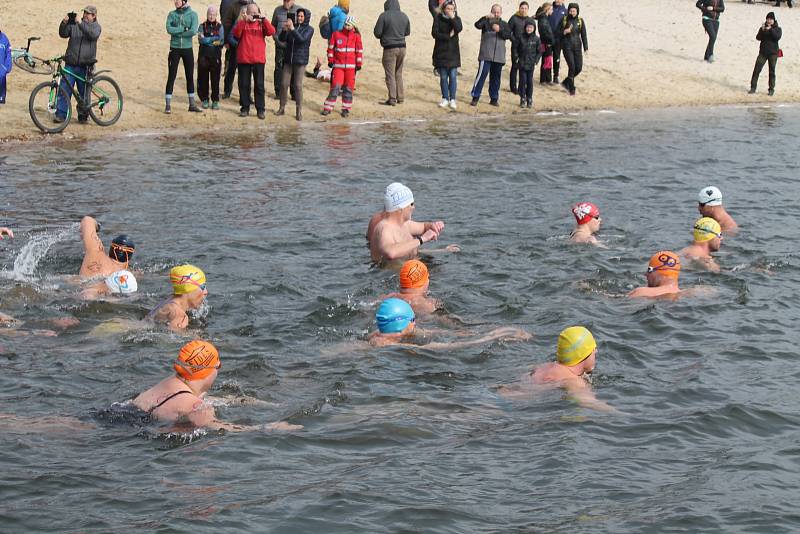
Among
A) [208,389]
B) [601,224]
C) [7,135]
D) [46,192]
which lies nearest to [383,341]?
[208,389]

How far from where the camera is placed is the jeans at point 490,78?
2483cm

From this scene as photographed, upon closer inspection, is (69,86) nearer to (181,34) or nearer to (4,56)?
(4,56)

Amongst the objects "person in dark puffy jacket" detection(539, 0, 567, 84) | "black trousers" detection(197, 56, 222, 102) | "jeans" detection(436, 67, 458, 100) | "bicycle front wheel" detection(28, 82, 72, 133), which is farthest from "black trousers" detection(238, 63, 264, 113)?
"person in dark puffy jacket" detection(539, 0, 567, 84)

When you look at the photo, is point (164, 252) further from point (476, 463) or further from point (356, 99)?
point (356, 99)

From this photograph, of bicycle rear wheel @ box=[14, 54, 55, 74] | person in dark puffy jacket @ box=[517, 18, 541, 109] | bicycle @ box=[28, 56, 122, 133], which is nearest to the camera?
bicycle @ box=[28, 56, 122, 133]

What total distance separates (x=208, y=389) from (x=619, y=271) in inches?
246

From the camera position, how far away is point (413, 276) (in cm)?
1186

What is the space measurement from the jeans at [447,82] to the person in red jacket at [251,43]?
4293mm

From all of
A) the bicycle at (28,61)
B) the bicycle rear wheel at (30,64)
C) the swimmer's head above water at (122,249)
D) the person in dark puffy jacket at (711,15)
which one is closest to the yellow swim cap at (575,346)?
the swimmer's head above water at (122,249)

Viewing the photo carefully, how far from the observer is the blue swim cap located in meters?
10.9

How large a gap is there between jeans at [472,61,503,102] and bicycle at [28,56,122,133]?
7896 mm

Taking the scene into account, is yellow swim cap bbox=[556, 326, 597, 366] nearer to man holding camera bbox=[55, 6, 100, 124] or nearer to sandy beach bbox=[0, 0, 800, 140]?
→ man holding camera bbox=[55, 6, 100, 124]

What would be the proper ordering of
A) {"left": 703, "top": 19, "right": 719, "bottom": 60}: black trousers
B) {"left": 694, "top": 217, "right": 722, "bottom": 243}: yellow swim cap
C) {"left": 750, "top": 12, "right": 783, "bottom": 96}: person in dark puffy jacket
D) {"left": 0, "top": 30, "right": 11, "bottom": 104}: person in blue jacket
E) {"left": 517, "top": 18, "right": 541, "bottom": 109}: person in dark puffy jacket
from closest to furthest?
{"left": 694, "top": 217, "right": 722, "bottom": 243}: yellow swim cap
{"left": 0, "top": 30, "right": 11, "bottom": 104}: person in blue jacket
{"left": 517, "top": 18, "right": 541, "bottom": 109}: person in dark puffy jacket
{"left": 750, "top": 12, "right": 783, "bottom": 96}: person in dark puffy jacket
{"left": 703, "top": 19, "right": 719, "bottom": 60}: black trousers

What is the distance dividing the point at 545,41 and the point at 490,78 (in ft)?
5.70
